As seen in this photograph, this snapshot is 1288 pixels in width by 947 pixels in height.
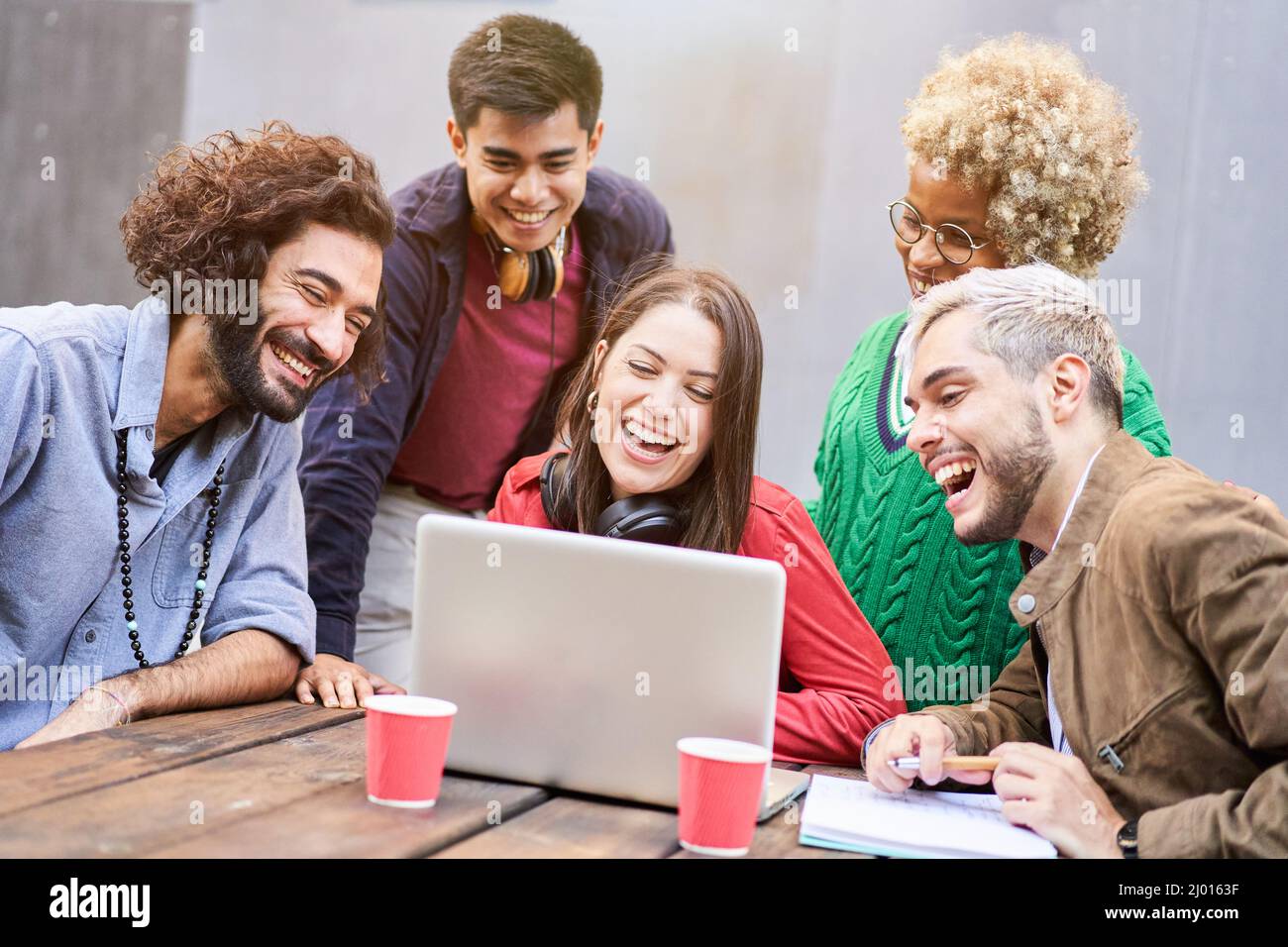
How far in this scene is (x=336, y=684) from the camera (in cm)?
221

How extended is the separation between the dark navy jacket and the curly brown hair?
502mm

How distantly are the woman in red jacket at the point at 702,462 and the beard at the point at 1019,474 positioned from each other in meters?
0.41

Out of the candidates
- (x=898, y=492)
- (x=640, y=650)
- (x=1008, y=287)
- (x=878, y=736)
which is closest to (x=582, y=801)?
(x=640, y=650)

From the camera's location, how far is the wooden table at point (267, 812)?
1263 mm

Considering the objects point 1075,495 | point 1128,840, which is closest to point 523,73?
point 1075,495

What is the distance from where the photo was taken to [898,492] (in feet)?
8.50

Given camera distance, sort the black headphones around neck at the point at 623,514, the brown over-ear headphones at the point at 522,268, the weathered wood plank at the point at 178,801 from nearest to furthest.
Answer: the weathered wood plank at the point at 178,801
the black headphones around neck at the point at 623,514
the brown over-ear headphones at the point at 522,268

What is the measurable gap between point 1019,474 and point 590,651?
30.2 inches

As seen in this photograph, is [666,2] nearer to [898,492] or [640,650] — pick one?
[898,492]

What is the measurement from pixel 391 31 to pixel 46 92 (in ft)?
4.24

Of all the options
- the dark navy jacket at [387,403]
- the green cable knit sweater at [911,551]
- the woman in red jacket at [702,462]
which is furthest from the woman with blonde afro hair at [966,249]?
the dark navy jacket at [387,403]

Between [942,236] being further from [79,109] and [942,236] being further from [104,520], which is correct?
[79,109]

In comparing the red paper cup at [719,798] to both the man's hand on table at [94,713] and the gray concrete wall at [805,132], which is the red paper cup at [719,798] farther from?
the gray concrete wall at [805,132]
